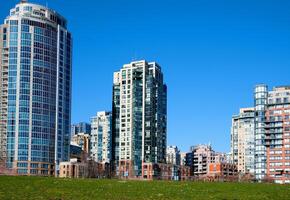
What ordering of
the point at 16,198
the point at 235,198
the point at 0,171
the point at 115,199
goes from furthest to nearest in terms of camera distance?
the point at 0,171 → the point at 235,198 → the point at 115,199 → the point at 16,198

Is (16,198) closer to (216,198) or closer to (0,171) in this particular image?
(216,198)

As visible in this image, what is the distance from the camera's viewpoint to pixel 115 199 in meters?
39.4

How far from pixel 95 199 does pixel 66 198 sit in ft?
6.82

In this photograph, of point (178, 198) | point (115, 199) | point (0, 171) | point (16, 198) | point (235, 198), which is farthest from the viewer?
point (0, 171)

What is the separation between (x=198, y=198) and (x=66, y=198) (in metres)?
11.3

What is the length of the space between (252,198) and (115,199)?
1345 cm

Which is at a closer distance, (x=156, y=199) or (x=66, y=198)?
(x=66, y=198)

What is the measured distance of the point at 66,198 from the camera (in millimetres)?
38250

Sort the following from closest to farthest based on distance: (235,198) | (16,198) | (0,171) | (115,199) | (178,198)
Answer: (16,198)
(115,199)
(178,198)
(235,198)
(0,171)

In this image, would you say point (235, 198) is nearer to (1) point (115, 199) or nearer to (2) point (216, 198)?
(2) point (216, 198)

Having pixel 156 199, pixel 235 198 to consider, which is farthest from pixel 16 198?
→ pixel 235 198

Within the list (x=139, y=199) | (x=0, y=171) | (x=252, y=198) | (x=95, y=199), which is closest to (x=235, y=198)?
(x=252, y=198)

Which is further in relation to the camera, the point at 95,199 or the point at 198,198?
the point at 198,198

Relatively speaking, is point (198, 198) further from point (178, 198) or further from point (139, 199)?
point (139, 199)
